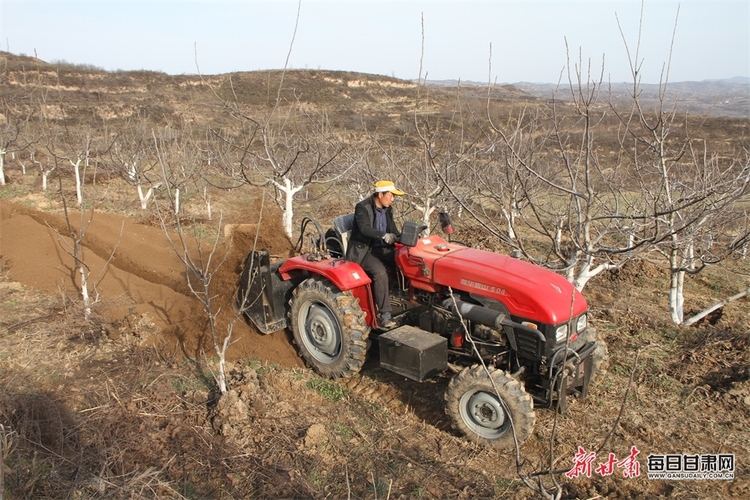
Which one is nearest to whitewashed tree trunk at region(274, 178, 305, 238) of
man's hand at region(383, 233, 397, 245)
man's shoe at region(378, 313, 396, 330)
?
man's shoe at region(378, 313, 396, 330)

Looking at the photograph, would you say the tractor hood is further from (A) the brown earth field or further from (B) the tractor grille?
(A) the brown earth field

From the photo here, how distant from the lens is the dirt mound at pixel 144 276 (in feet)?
18.7

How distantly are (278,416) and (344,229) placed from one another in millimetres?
1921

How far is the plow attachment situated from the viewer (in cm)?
547

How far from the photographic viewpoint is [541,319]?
395 centimetres

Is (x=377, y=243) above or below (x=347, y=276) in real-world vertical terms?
above

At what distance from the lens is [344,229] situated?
5.29m

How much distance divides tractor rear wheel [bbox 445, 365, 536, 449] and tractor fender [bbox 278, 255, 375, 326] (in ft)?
4.19

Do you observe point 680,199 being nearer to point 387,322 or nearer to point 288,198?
point 387,322

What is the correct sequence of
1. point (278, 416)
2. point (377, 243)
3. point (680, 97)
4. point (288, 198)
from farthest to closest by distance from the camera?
point (680, 97) < point (288, 198) < point (377, 243) < point (278, 416)

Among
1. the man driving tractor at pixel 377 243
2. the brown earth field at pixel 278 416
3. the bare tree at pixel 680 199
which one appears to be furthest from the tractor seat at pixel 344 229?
the bare tree at pixel 680 199

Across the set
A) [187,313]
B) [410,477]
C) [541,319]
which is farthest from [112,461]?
[541,319]

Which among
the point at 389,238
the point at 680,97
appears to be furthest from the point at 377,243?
the point at 680,97

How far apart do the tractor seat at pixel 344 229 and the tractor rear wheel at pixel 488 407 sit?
183 centimetres
